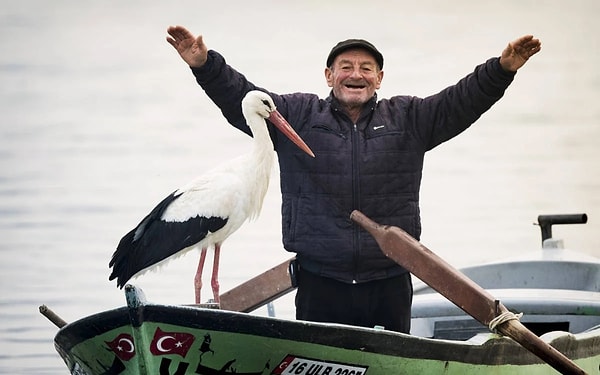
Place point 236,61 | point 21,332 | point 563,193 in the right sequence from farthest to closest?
point 236,61 → point 563,193 → point 21,332

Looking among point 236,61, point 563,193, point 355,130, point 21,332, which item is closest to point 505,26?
point 236,61

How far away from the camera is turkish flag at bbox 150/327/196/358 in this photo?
6.65 meters

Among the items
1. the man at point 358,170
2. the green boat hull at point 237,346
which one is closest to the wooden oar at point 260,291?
the man at point 358,170

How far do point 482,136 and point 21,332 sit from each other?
7748 mm

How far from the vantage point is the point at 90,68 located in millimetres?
20922

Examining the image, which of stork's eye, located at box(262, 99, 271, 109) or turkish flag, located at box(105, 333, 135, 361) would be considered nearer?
turkish flag, located at box(105, 333, 135, 361)

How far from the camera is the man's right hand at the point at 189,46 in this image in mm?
7449

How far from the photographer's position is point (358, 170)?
746 centimetres

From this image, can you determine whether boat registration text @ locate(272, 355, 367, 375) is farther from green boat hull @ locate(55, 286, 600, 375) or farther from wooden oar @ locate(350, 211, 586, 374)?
wooden oar @ locate(350, 211, 586, 374)

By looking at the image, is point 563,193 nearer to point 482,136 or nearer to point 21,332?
point 482,136

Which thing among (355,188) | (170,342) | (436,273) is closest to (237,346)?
(170,342)

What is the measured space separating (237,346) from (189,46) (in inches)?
58.4

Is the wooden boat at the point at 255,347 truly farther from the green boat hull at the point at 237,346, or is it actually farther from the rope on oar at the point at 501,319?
the rope on oar at the point at 501,319

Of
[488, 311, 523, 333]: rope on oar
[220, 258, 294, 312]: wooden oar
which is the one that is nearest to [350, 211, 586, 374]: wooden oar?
[488, 311, 523, 333]: rope on oar
